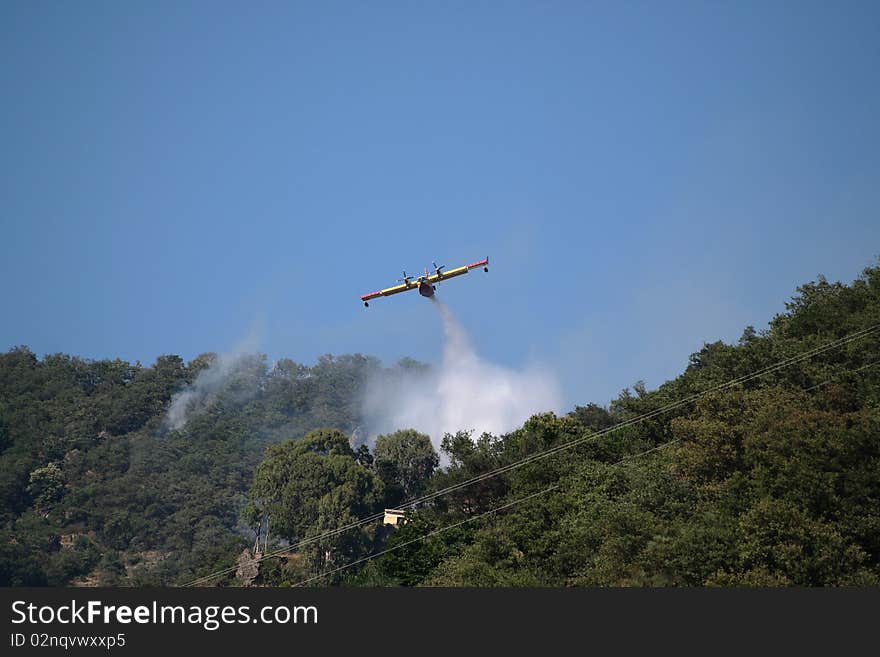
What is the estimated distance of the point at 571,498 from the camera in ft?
254

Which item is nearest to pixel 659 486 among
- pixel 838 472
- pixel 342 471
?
pixel 838 472

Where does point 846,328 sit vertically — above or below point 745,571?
above

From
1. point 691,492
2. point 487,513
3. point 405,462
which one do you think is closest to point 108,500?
point 405,462

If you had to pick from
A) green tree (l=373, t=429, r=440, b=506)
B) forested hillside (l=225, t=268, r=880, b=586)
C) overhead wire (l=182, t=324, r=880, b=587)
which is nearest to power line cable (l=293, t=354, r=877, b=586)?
forested hillside (l=225, t=268, r=880, b=586)

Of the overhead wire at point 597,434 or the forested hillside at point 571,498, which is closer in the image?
the forested hillside at point 571,498

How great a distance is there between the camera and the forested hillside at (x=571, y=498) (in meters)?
58.8

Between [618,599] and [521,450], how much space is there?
167ft

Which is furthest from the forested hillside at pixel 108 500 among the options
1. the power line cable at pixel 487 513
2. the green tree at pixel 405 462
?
the power line cable at pixel 487 513

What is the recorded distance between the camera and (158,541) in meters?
166

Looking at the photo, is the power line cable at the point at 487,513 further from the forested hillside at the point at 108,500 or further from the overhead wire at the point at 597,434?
the forested hillside at the point at 108,500

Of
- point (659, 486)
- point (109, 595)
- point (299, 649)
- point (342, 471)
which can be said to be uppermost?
point (342, 471)

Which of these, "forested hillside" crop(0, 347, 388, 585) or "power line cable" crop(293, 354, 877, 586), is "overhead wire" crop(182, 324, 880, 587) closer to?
"power line cable" crop(293, 354, 877, 586)

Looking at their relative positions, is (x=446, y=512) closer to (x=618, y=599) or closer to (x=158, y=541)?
(x=618, y=599)

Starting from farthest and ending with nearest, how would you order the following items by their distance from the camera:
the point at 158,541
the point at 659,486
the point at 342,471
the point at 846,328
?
the point at 158,541 → the point at 342,471 → the point at 846,328 → the point at 659,486
